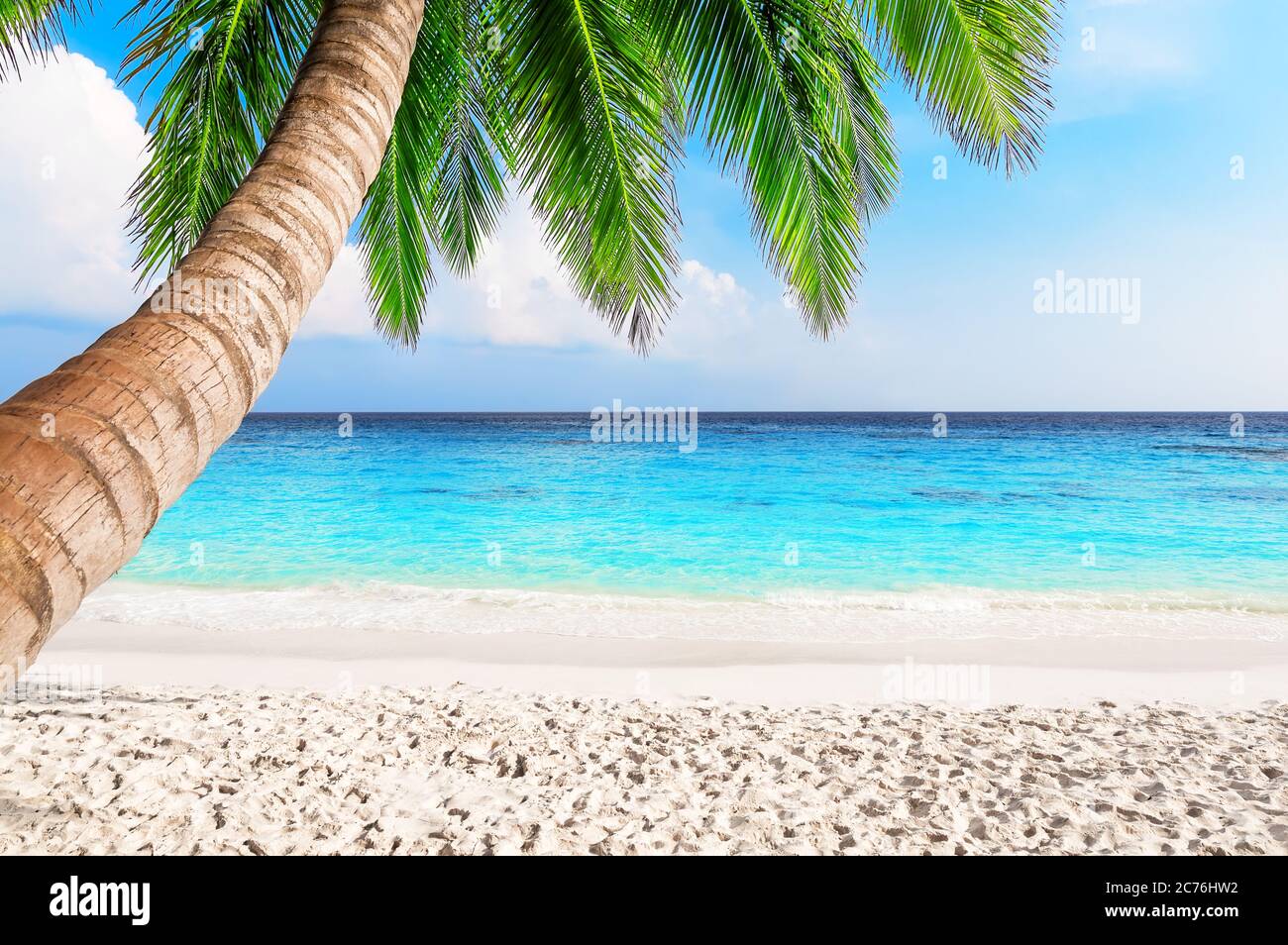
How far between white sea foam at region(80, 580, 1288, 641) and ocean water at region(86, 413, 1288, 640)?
53 millimetres

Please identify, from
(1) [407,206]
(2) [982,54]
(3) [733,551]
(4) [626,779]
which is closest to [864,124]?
(2) [982,54]

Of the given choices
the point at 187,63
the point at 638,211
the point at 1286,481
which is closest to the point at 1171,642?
the point at 638,211

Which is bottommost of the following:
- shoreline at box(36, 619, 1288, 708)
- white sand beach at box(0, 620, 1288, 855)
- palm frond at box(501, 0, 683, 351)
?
shoreline at box(36, 619, 1288, 708)

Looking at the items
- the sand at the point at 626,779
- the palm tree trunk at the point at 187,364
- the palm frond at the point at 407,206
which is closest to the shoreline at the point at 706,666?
the sand at the point at 626,779

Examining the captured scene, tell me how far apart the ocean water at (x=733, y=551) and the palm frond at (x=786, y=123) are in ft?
15.4

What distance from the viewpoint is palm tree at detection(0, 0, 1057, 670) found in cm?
174

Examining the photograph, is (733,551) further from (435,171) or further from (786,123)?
(786,123)

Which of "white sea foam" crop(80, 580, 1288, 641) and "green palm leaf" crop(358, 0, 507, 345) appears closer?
"green palm leaf" crop(358, 0, 507, 345)

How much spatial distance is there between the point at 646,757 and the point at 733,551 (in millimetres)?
9279

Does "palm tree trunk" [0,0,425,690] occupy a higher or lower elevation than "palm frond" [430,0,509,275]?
lower

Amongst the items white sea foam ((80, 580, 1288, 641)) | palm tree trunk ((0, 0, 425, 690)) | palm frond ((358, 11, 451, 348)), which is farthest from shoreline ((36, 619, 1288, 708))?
palm tree trunk ((0, 0, 425, 690))

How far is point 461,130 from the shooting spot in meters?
5.94

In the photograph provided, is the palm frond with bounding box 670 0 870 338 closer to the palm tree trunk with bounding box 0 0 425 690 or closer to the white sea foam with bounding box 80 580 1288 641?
the palm tree trunk with bounding box 0 0 425 690

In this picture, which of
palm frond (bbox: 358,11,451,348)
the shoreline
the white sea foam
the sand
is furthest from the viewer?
the white sea foam
